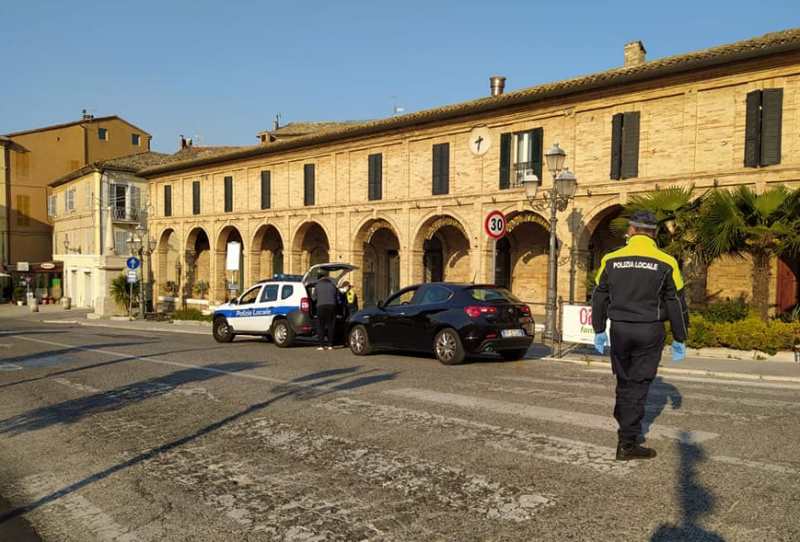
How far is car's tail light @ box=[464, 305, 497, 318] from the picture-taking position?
11.4m

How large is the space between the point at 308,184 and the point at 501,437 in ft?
84.4

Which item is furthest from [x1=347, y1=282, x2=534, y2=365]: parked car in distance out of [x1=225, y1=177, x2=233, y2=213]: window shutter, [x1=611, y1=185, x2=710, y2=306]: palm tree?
[x1=225, y1=177, x2=233, y2=213]: window shutter

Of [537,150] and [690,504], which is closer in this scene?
[690,504]

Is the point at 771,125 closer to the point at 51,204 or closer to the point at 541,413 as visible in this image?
the point at 541,413

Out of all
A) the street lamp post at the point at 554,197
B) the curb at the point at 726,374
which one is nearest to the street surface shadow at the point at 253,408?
the curb at the point at 726,374

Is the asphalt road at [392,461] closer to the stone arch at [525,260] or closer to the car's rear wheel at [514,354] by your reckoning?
the car's rear wheel at [514,354]

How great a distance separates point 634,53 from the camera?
2348 centimetres

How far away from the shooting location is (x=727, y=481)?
A: 4570 millimetres

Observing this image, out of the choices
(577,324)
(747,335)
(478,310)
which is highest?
(478,310)

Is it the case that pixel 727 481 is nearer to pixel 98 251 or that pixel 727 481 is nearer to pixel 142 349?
pixel 142 349

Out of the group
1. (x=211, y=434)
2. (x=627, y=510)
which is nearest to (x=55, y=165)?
(x=211, y=434)

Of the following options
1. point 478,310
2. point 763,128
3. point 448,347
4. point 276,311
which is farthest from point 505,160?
point 448,347

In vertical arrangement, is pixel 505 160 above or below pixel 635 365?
above

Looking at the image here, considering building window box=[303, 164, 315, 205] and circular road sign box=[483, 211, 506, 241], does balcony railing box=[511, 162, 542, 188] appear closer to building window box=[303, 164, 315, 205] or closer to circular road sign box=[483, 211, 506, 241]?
circular road sign box=[483, 211, 506, 241]
